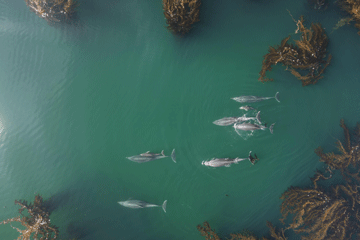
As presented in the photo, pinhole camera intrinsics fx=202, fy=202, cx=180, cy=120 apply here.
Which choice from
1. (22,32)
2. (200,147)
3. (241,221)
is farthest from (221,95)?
(22,32)

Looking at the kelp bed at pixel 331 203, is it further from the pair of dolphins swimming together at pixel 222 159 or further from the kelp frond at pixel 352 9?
the kelp frond at pixel 352 9

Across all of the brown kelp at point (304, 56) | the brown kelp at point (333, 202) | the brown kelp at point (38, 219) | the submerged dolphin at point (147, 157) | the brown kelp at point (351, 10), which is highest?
the brown kelp at point (351, 10)

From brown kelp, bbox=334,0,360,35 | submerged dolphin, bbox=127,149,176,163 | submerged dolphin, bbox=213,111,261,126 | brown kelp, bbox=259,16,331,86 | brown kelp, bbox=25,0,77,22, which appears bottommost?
submerged dolphin, bbox=127,149,176,163

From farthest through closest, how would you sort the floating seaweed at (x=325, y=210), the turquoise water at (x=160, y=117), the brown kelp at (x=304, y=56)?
the turquoise water at (x=160, y=117) < the brown kelp at (x=304, y=56) < the floating seaweed at (x=325, y=210)

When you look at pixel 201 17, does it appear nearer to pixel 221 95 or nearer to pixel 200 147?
pixel 221 95

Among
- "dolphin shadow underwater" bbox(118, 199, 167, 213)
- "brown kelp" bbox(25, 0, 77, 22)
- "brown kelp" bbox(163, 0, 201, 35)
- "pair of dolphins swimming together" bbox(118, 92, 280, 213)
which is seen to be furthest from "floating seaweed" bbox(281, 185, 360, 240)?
"brown kelp" bbox(25, 0, 77, 22)

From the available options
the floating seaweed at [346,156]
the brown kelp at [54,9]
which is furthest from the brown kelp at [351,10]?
the brown kelp at [54,9]

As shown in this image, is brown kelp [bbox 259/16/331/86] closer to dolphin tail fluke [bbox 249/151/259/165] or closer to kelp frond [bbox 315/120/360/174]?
kelp frond [bbox 315/120/360/174]
